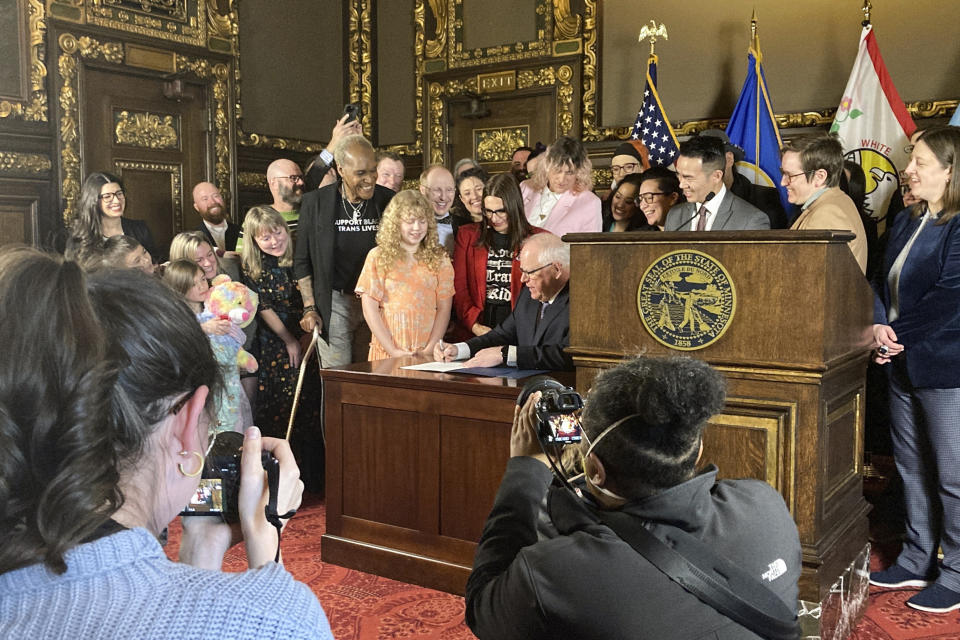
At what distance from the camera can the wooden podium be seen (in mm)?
2330

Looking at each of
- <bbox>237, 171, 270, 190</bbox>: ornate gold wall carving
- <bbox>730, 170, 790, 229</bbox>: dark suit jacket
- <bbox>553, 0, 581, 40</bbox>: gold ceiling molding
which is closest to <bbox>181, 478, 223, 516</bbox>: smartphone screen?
<bbox>730, 170, 790, 229</bbox>: dark suit jacket

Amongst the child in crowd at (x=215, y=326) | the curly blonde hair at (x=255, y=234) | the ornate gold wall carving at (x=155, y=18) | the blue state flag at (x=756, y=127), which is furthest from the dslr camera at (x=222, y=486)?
the ornate gold wall carving at (x=155, y=18)

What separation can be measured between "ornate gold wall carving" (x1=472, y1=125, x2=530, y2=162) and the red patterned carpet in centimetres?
484

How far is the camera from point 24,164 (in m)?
6.00

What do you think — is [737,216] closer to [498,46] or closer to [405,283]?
[405,283]

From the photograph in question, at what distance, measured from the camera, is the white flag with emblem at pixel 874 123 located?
5203 mm

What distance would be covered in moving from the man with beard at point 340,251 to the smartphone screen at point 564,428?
120 inches

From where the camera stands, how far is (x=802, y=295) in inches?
91.4

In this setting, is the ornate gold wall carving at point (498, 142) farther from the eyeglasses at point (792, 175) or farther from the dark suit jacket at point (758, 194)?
the eyeglasses at point (792, 175)

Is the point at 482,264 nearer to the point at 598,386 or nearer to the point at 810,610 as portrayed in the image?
the point at 810,610

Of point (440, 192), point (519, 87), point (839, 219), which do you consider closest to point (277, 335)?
point (440, 192)

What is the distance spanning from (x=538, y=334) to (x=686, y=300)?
42.1 inches

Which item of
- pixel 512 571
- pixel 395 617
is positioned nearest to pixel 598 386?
pixel 512 571

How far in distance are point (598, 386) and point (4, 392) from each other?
942mm
